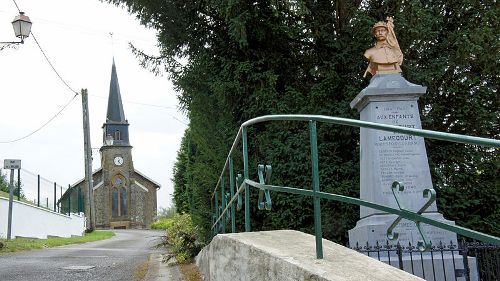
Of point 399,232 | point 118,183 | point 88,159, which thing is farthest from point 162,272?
point 118,183

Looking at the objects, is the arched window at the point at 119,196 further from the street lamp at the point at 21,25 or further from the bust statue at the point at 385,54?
the bust statue at the point at 385,54

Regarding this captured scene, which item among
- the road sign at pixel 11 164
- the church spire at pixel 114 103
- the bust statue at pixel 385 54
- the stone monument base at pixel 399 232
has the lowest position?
the stone monument base at pixel 399 232

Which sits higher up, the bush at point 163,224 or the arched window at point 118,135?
the arched window at point 118,135

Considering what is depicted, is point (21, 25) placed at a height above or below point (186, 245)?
above

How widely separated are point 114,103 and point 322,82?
55268mm

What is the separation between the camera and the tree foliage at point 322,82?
8.28 m

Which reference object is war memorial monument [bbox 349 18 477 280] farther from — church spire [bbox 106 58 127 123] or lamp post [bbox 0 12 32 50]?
church spire [bbox 106 58 127 123]

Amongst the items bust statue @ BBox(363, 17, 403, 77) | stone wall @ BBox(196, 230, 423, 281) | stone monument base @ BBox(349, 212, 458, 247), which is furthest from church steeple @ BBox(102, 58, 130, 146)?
stone wall @ BBox(196, 230, 423, 281)

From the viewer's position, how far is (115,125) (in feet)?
204

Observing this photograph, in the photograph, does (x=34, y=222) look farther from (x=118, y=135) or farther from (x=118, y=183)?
(x=118, y=135)

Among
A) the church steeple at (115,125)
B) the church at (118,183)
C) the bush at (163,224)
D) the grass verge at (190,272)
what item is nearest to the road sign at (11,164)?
the bush at (163,224)

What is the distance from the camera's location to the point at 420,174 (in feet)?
22.5

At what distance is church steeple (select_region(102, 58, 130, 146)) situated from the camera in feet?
201

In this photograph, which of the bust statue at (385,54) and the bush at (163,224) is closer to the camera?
the bust statue at (385,54)
